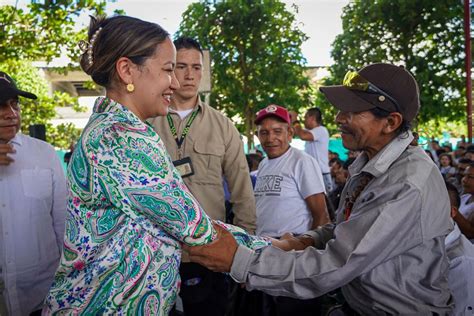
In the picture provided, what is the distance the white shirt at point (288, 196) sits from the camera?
433 centimetres

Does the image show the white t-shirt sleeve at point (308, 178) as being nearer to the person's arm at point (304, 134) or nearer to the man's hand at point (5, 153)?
the man's hand at point (5, 153)

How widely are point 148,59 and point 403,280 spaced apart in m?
1.47

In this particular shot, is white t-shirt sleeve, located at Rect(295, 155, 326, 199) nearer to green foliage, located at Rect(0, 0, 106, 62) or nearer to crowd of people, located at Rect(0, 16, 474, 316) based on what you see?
crowd of people, located at Rect(0, 16, 474, 316)

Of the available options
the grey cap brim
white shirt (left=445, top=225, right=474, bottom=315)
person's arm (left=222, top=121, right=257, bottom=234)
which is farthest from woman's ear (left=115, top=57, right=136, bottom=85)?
white shirt (left=445, top=225, right=474, bottom=315)

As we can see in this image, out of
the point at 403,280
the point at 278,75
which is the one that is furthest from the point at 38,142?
the point at 278,75

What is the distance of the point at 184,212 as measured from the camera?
187 centimetres

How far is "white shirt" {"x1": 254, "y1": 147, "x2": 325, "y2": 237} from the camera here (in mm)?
4328

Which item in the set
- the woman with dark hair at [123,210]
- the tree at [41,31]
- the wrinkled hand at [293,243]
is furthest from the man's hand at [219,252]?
the tree at [41,31]

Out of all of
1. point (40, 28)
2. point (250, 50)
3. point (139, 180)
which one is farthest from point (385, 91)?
point (250, 50)

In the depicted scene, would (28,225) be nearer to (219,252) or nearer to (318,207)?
(219,252)

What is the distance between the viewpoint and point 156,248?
1.92 meters

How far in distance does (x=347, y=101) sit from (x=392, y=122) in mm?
247

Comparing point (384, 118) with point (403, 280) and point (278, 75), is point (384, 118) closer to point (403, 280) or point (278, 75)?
point (403, 280)

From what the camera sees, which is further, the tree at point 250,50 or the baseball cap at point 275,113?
the tree at point 250,50
